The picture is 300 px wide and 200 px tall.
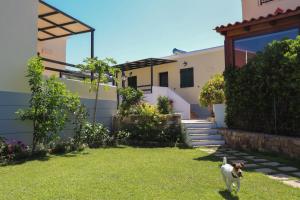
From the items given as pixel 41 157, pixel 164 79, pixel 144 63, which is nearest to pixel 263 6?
pixel 41 157

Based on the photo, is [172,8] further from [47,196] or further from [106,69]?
[47,196]

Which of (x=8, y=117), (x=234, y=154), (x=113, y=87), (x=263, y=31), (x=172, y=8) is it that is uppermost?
(x=172, y=8)

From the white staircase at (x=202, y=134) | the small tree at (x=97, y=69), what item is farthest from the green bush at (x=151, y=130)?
the small tree at (x=97, y=69)

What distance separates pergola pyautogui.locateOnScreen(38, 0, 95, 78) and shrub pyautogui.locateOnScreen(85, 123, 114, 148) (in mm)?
2151

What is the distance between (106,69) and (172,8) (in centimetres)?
375

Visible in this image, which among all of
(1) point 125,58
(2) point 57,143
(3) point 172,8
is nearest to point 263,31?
(3) point 172,8

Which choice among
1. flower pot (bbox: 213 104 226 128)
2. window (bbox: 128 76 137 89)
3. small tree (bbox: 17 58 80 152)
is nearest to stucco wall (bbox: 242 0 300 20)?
flower pot (bbox: 213 104 226 128)

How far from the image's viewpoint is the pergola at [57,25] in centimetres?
1125

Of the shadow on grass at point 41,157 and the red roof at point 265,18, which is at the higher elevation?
the red roof at point 265,18

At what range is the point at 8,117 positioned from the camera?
356 inches

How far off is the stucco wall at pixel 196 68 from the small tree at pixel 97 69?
32.3 ft

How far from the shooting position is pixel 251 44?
11000 millimetres

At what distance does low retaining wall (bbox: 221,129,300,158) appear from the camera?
8.41 meters

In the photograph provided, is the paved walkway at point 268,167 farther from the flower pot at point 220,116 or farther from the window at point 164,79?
the window at point 164,79
